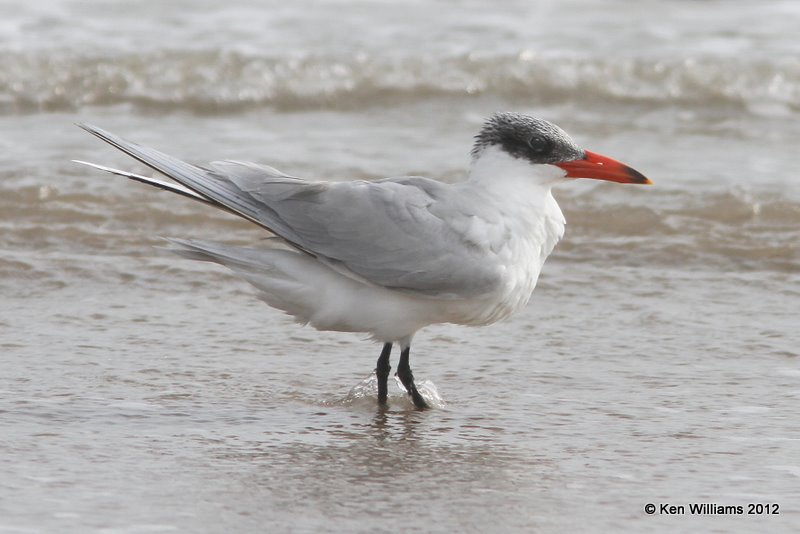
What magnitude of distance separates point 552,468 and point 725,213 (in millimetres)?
2923

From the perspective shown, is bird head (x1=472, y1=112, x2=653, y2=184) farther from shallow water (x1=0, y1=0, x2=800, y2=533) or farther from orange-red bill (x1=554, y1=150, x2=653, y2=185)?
shallow water (x1=0, y1=0, x2=800, y2=533)

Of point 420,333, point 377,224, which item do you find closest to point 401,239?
point 377,224

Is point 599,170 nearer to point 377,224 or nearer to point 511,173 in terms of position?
point 511,173

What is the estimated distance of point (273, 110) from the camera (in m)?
8.34

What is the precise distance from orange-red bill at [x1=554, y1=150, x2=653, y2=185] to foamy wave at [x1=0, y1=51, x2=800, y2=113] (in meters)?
4.47

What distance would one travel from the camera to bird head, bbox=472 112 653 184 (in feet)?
13.2

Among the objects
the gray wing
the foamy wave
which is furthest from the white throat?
the foamy wave

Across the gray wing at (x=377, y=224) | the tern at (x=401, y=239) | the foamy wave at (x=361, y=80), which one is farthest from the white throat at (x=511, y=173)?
the foamy wave at (x=361, y=80)

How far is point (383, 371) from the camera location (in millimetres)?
4070

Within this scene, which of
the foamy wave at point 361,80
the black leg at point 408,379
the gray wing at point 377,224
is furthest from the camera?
the foamy wave at point 361,80

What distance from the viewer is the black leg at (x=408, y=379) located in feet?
13.2

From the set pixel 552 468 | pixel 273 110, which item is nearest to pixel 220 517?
pixel 552 468

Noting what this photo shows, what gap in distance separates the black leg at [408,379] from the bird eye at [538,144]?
729 mm

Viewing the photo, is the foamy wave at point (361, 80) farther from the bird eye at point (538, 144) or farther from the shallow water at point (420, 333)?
the bird eye at point (538, 144)
